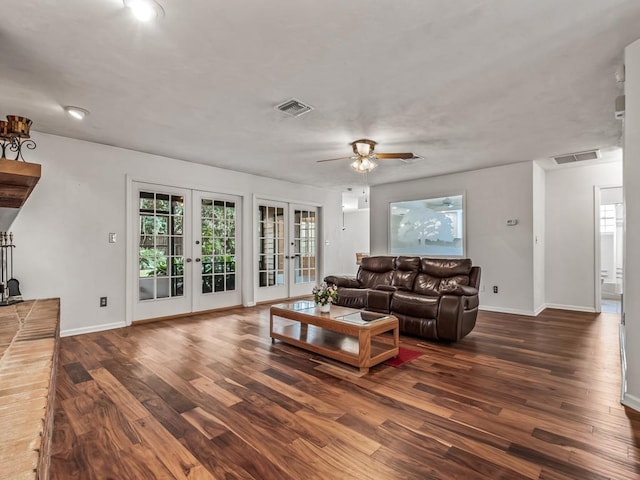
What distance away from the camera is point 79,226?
13.9 ft

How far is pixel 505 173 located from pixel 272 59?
4661 mm

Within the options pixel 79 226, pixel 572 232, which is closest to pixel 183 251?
A: pixel 79 226

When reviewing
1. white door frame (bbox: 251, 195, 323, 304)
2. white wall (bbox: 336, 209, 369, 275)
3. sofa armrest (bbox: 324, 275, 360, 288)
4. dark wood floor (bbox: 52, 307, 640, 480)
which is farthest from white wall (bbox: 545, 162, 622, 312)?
white wall (bbox: 336, 209, 369, 275)

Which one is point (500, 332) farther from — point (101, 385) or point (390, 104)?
point (101, 385)

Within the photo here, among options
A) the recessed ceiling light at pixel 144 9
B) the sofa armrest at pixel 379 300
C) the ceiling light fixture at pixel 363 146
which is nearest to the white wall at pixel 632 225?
the sofa armrest at pixel 379 300

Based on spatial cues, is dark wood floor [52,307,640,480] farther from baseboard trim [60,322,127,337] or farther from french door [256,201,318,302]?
french door [256,201,318,302]

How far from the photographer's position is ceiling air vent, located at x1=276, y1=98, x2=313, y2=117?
10.3 ft

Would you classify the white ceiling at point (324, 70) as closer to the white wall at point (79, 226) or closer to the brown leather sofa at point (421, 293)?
the white wall at point (79, 226)

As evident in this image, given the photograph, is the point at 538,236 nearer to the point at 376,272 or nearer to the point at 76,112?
the point at 376,272

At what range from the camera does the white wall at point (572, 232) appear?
551 centimetres

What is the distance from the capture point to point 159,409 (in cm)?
229

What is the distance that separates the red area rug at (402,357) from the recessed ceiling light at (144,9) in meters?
3.17

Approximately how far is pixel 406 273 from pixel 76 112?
14.4 feet

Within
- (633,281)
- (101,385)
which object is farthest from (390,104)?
(101,385)
